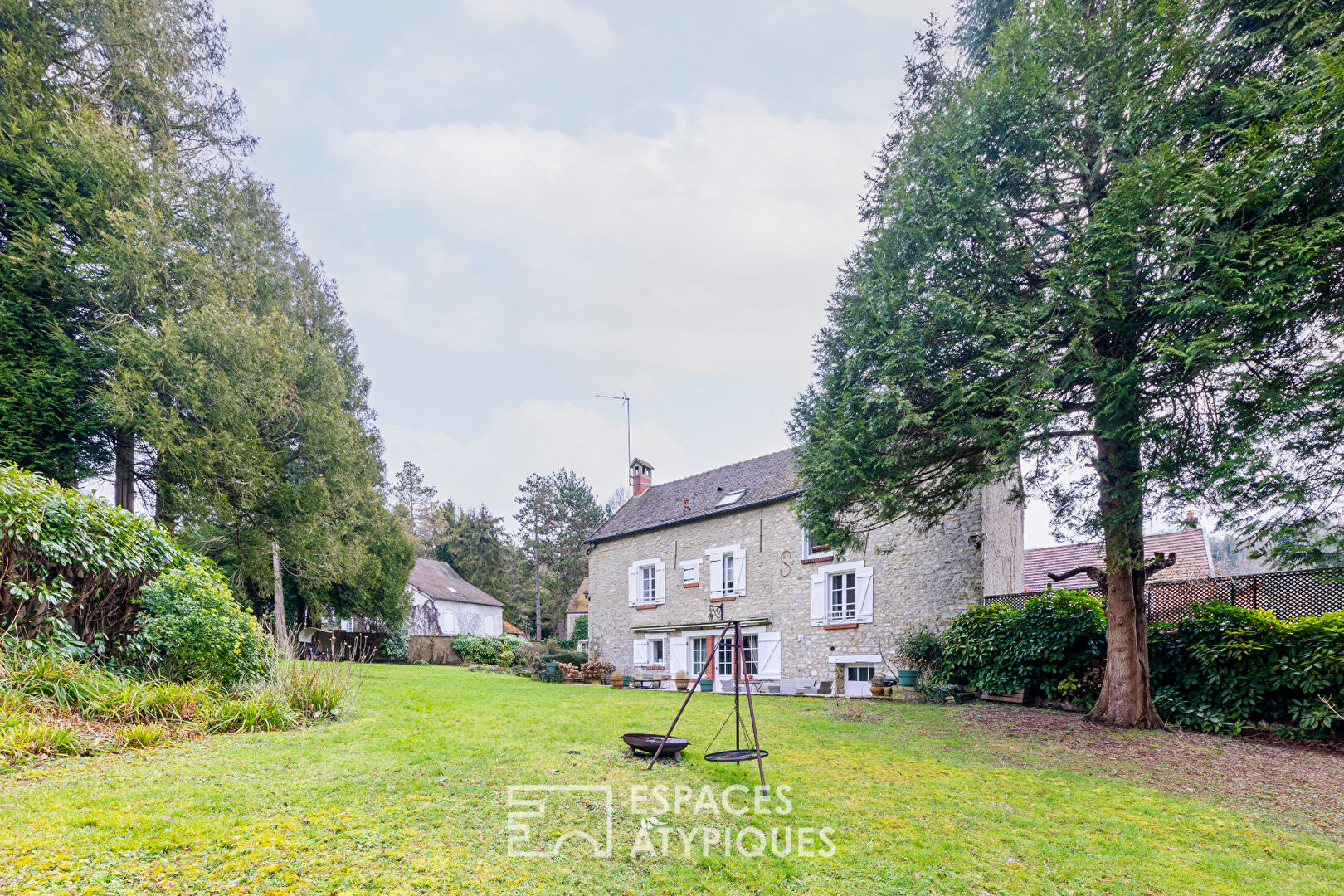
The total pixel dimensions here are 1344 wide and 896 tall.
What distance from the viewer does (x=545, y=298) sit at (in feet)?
59.9

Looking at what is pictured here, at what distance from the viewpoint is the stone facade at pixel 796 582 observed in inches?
523

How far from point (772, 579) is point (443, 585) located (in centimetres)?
2111

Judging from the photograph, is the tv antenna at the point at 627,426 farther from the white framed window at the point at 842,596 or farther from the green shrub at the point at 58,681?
the green shrub at the point at 58,681

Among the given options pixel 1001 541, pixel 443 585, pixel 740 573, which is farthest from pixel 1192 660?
pixel 443 585

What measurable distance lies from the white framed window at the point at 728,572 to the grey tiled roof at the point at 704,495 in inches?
44.3

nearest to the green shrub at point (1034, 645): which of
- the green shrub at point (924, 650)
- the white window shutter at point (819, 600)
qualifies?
the green shrub at point (924, 650)

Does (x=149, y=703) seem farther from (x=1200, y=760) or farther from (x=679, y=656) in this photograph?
(x=679, y=656)

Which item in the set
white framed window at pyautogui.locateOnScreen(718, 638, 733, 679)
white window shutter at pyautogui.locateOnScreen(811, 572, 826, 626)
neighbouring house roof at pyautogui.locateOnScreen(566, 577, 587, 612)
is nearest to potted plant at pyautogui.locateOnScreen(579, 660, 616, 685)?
white framed window at pyautogui.locateOnScreen(718, 638, 733, 679)

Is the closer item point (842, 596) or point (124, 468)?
point (124, 468)

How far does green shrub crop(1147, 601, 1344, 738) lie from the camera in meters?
7.71

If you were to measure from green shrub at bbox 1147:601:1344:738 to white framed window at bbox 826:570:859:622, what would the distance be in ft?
20.8

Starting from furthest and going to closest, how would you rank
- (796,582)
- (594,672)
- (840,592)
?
1. (594,672)
2. (796,582)
3. (840,592)

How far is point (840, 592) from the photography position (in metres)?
15.5

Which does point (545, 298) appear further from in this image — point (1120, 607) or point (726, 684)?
point (1120, 607)
